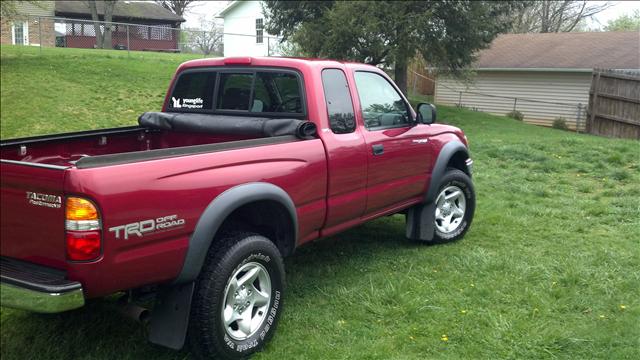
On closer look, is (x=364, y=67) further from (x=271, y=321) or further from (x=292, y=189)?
(x=271, y=321)

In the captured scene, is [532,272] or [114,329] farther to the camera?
[532,272]

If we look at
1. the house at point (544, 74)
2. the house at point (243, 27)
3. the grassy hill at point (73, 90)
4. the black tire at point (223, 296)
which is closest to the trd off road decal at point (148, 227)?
the black tire at point (223, 296)

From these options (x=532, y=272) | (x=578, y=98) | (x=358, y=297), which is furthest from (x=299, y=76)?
(x=578, y=98)

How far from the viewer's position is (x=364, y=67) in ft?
17.5

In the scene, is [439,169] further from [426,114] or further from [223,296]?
[223,296]

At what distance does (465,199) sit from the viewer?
6383mm

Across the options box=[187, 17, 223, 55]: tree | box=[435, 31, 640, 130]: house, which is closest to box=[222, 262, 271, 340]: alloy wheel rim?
box=[435, 31, 640, 130]: house

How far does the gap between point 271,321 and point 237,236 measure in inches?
24.8

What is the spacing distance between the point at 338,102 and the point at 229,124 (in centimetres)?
89

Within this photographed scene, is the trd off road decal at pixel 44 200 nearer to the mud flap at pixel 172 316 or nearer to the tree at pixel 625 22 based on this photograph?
the mud flap at pixel 172 316

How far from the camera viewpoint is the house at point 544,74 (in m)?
24.1

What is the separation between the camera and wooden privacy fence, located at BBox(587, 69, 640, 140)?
1858 cm

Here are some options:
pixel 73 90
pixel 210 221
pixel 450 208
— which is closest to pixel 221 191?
pixel 210 221

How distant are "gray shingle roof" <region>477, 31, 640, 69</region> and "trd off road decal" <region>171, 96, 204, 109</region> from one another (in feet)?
69.2
